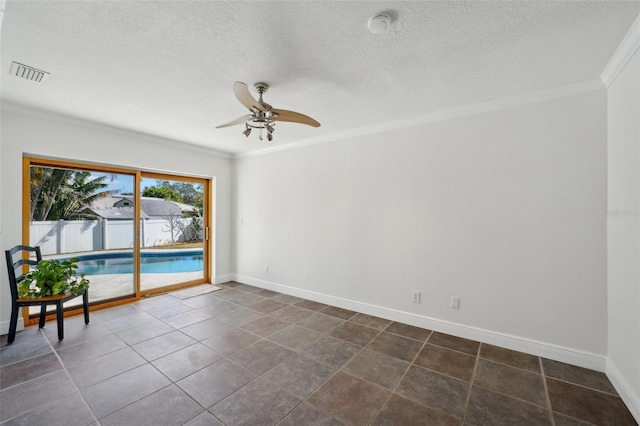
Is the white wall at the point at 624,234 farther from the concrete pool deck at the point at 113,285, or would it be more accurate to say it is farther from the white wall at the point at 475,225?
the concrete pool deck at the point at 113,285

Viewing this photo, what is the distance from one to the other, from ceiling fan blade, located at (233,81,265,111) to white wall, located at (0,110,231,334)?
9.12 ft

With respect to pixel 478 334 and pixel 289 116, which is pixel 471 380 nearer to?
pixel 478 334

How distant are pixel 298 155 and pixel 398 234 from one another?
6.85ft

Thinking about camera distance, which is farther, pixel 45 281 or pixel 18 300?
pixel 45 281

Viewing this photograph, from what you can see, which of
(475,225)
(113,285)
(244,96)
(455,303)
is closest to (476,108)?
(475,225)

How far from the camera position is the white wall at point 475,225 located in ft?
7.70

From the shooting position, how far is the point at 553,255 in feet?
8.07

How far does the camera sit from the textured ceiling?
1552 mm

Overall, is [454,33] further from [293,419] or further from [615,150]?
[293,419]

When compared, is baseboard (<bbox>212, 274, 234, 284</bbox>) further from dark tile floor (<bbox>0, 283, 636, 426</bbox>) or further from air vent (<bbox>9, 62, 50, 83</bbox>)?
air vent (<bbox>9, 62, 50, 83</bbox>)

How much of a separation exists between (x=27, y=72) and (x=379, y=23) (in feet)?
9.66

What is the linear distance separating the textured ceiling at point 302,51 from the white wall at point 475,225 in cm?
43

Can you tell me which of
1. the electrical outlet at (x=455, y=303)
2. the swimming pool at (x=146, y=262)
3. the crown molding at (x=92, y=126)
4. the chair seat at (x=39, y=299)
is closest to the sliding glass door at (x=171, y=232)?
the swimming pool at (x=146, y=262)

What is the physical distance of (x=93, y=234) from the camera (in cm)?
384
